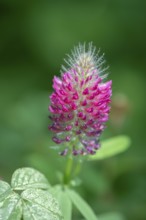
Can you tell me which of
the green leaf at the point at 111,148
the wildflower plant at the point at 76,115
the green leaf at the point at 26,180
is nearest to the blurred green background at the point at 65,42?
the green leaf at the point at 111,148

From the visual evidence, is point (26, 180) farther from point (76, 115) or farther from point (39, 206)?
point (76, 115)

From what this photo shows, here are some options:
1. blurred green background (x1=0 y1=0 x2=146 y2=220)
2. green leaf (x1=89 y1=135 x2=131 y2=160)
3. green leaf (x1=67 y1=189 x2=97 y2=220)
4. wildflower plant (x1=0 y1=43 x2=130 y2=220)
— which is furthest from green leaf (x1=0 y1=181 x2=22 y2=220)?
blurred green background (x1=0 y1=0 x2=146 y2=220)

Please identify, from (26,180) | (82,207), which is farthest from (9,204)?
(82,207)

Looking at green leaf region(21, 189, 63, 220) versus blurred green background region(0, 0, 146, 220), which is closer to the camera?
green leaf region(21, 189, 63, 220)

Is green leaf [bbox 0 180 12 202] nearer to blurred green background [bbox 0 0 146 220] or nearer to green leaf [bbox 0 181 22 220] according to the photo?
green leaf [bbox 0 181 22 220]

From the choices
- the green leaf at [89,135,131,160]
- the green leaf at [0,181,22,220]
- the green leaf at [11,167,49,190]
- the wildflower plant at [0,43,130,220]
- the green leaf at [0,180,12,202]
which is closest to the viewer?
the green leaf at [0,181,22,220]

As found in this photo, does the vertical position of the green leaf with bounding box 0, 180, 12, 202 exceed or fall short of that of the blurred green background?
it falls short
